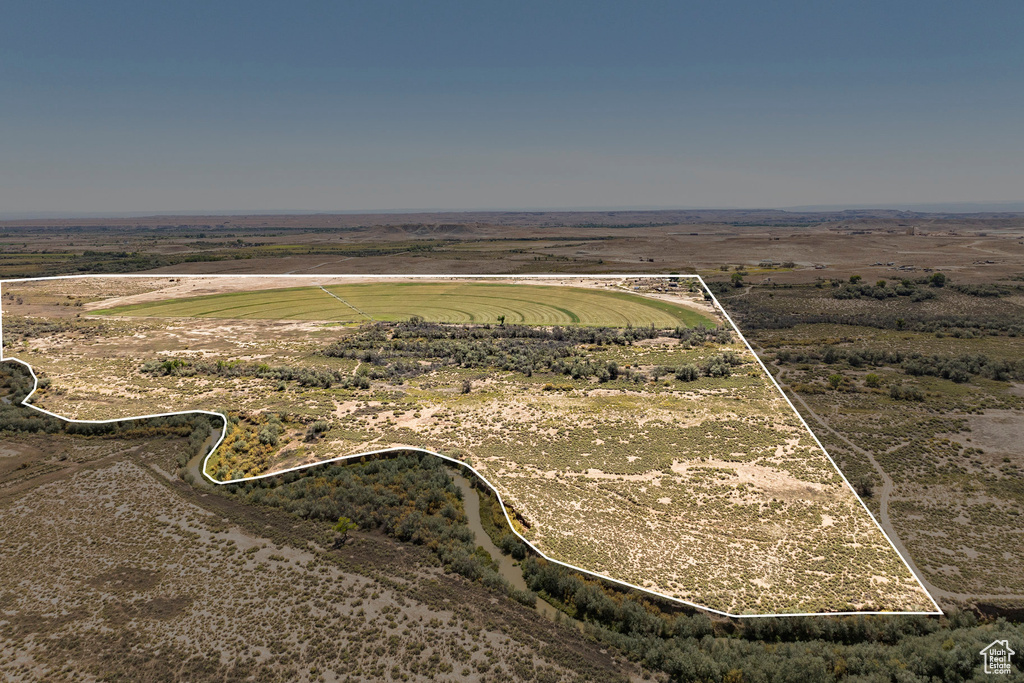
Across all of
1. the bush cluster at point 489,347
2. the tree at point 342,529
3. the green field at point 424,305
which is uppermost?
the green field at point 424,305

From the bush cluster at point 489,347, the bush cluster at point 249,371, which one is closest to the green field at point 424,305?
the bush cluster at point 489,347

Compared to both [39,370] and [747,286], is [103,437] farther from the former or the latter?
[747,286]

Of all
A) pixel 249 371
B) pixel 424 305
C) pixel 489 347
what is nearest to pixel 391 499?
pixel 489 347

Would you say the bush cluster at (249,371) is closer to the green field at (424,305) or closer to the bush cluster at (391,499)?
the bush cluster at (391,499)

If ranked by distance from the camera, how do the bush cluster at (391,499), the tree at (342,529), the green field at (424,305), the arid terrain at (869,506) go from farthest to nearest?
the green field at (424,305), the tree at (342,529), the bush cluster at (391,499), the arid terrain at (869,506)

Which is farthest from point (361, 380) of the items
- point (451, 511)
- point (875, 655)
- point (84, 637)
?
point (875, 655)

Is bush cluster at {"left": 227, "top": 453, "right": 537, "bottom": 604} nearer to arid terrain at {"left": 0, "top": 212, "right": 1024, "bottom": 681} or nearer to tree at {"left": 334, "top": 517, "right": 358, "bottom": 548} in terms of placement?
arid terrain at {"left": 0, "top": 212, "right": 1024, "bottom": 681}

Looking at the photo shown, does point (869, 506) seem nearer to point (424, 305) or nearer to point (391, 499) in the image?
point (391, 499)
